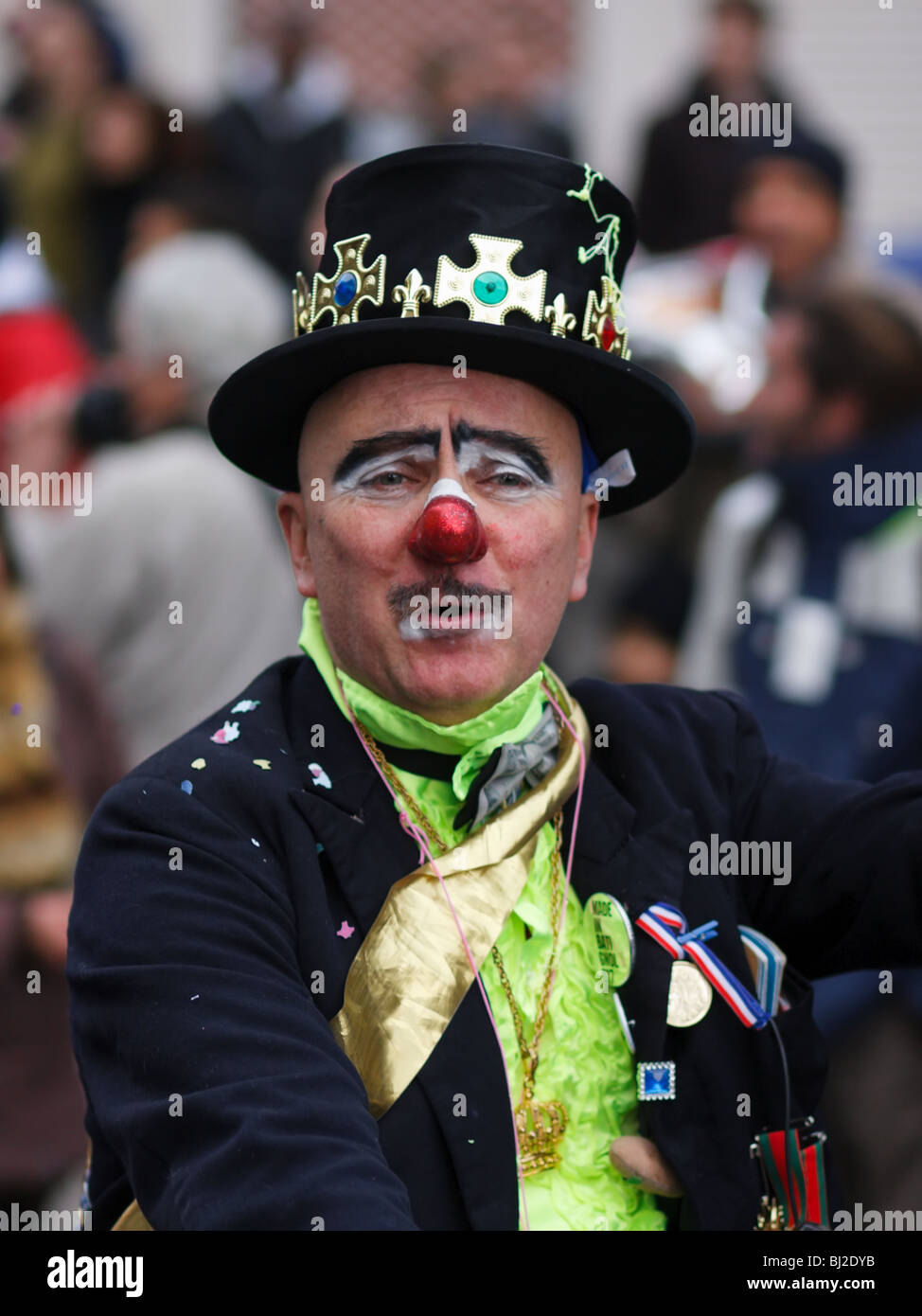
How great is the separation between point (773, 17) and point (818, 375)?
344 centimetres

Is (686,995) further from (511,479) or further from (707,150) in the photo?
(707,150)

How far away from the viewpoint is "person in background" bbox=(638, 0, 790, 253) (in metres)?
6.40

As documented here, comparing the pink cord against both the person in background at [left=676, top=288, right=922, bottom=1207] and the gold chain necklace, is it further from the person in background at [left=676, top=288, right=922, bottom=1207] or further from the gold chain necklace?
the person in background at [left=676, top=288, right=922, bottom=1207]

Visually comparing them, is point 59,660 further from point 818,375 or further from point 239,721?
point 818,375

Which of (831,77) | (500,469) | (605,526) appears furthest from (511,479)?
(831,77)

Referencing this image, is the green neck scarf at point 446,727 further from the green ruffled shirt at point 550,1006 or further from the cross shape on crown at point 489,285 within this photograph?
the cross shape on crown at point 489,285

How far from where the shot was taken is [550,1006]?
7.37 feet

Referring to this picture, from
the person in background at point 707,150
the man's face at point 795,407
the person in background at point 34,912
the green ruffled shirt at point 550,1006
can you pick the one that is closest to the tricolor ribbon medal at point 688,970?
the green ruffled shirt at point 550,1006

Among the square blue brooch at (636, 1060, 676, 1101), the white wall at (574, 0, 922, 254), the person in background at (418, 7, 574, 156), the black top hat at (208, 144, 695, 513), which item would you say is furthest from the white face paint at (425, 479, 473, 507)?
the white wall at (574, 0, 922, 254)

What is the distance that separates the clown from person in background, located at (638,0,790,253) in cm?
423

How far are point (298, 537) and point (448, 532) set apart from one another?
0.38m

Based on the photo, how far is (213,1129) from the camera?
5.90ft

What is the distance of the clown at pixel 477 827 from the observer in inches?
80.4
